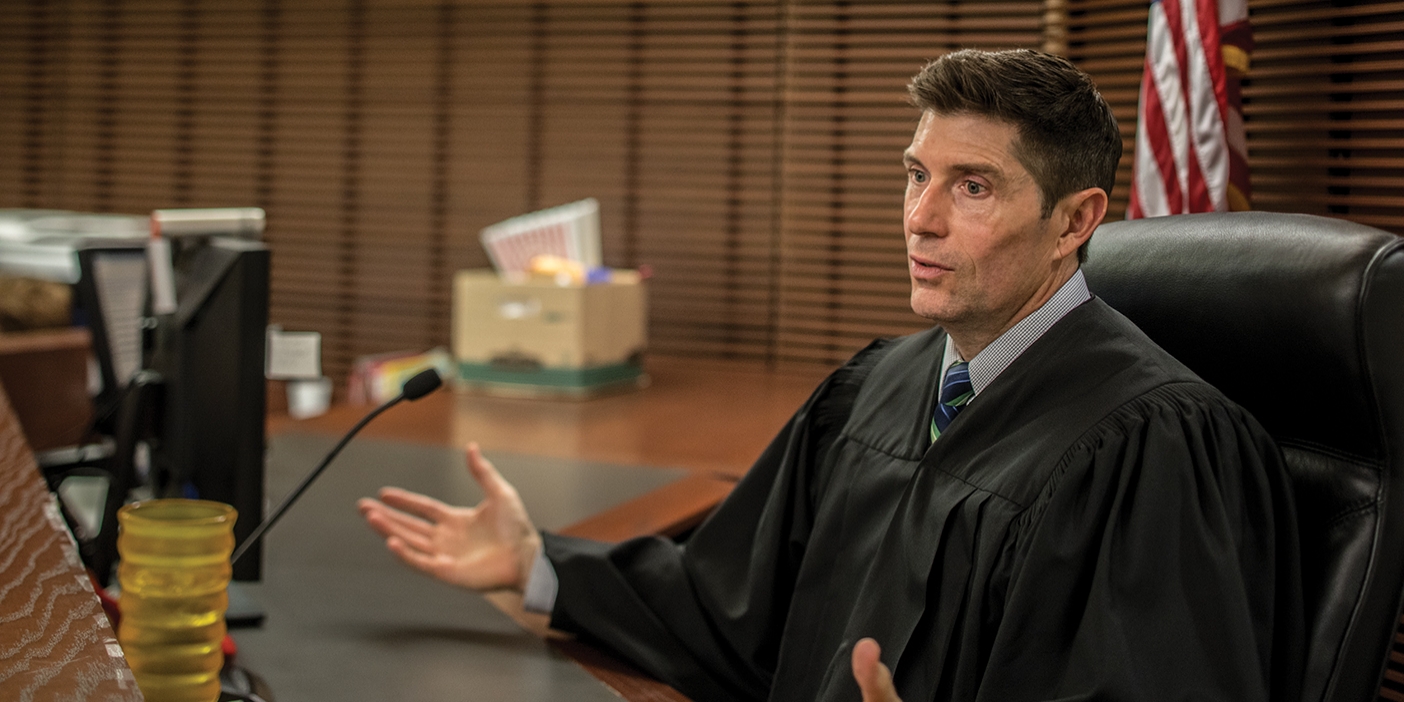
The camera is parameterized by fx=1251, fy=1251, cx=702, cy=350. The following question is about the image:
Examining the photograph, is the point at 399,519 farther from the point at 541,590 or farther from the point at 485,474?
the point at 541,590

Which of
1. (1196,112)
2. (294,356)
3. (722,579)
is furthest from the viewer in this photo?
(294,356)

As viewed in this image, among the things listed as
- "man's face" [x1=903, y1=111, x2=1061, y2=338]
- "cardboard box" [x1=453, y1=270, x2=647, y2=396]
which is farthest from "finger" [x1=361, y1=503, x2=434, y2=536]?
"cardboard box" [x1=453, y1=270, x2=647, y2=396]

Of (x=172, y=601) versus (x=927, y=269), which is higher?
(x=927, y=269)

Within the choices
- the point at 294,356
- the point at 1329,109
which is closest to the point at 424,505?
the point at 294,356

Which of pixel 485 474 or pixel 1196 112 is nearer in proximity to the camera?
pixel 485 474

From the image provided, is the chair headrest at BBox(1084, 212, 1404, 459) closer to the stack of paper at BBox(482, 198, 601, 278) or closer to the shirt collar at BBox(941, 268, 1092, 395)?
the shirt collar at BBox(941, 268, 1092, 395)

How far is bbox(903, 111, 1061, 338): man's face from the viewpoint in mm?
1450

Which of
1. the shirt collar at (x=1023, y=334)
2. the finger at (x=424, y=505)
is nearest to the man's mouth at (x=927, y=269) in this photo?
the shirt collar at (x=1023, y=334)

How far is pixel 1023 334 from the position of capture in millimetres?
1500

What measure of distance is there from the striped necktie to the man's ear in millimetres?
190

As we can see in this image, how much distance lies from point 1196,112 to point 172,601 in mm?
1925

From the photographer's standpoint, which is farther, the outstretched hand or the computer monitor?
the outstretched hand

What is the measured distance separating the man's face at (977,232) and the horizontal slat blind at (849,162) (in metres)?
2.43

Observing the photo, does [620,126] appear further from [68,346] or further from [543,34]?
[68,346]
